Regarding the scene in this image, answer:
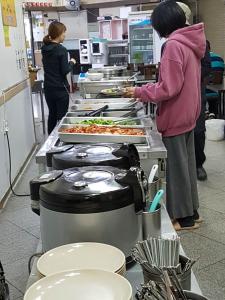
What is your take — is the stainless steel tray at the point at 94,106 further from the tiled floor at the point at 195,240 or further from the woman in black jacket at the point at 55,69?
the woman in black jacket at the point at 55,69

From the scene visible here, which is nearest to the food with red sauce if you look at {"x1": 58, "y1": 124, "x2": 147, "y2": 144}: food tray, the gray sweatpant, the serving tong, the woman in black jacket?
{"x1": 58, "y1": 124, "x2": 147, "y2": 144}: food tray

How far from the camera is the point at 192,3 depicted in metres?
8.48

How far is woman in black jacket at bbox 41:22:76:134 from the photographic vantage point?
5.14 meters

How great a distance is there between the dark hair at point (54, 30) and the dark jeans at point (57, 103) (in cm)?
65

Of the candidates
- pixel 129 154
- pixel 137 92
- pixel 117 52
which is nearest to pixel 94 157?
pixel 129 154

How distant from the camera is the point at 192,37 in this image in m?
2.48

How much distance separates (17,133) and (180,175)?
2.32 metres

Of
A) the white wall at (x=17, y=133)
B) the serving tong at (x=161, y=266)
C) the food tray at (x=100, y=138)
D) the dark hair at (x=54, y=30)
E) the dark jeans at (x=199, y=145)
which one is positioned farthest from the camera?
the dark hair at (x=54, y=30)

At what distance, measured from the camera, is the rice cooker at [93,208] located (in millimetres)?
1038

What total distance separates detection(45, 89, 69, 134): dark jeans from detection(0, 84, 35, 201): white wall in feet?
0.88

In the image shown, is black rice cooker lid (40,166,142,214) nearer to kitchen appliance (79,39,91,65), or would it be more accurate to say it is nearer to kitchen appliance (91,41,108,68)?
kitchen appliance (91,41,108,68)

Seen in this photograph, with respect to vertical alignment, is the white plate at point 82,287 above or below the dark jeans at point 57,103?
above

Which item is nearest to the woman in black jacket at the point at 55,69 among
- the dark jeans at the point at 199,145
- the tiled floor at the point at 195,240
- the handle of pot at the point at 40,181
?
the tiled floor at the point at 195,240

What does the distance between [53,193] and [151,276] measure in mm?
324
